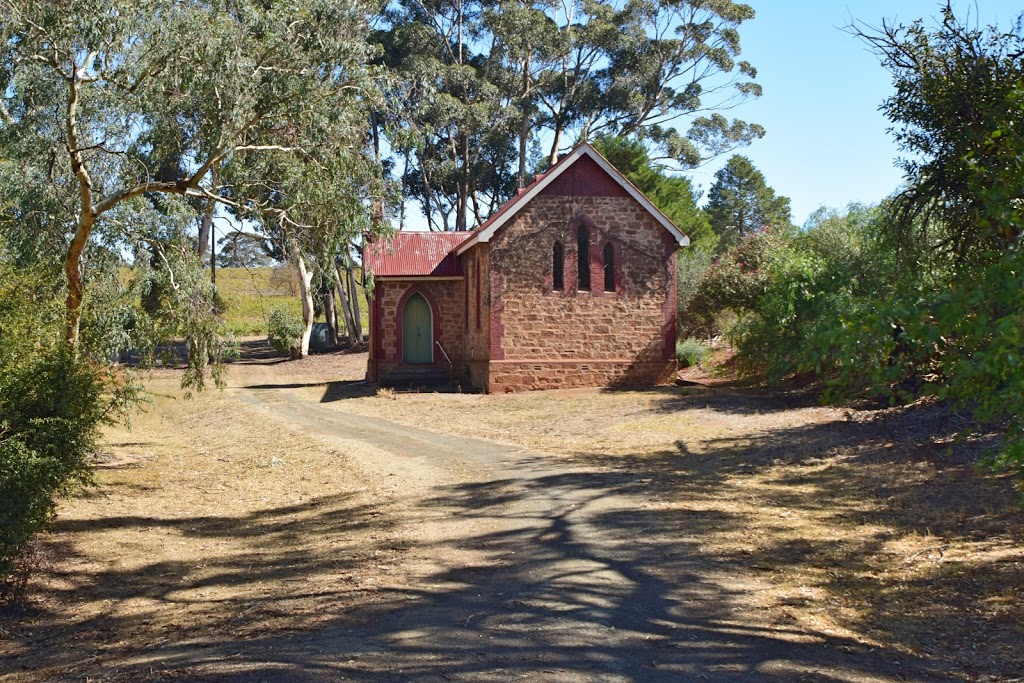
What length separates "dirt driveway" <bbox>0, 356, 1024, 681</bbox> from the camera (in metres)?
6.67

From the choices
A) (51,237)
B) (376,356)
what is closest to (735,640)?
(51,237)

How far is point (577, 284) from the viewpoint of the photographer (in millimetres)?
26719

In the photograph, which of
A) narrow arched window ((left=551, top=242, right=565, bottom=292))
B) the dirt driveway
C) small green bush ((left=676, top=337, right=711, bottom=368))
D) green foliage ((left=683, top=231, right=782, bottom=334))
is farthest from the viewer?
small green bush ((left=676, top=337, right=711, bottom=368))

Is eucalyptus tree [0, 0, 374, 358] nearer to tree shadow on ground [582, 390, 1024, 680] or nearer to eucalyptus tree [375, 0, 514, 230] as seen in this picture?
tree shadow on ground [582, 390, 1024, 680]

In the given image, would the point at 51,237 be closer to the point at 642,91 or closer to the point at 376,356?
the point at 376,356

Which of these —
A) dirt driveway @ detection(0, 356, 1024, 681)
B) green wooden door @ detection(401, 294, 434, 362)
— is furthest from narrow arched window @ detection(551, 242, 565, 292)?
dirt driveway @ detection(0, 356, 1024, 681)

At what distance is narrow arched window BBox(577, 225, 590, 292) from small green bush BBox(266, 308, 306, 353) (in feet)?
61.9

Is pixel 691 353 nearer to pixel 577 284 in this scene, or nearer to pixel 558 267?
pixel 577 284

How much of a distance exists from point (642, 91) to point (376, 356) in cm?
2390

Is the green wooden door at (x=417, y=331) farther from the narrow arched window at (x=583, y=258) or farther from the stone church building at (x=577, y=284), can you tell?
the narrow arched window at (x=583, y=258)

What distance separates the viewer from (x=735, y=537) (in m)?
10.1

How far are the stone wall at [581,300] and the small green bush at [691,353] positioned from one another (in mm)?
5195

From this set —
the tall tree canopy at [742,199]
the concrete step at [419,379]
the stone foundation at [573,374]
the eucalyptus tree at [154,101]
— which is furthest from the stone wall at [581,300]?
the tall tree canopy at [742,199]

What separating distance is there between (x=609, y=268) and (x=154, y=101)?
1630 centimetres
